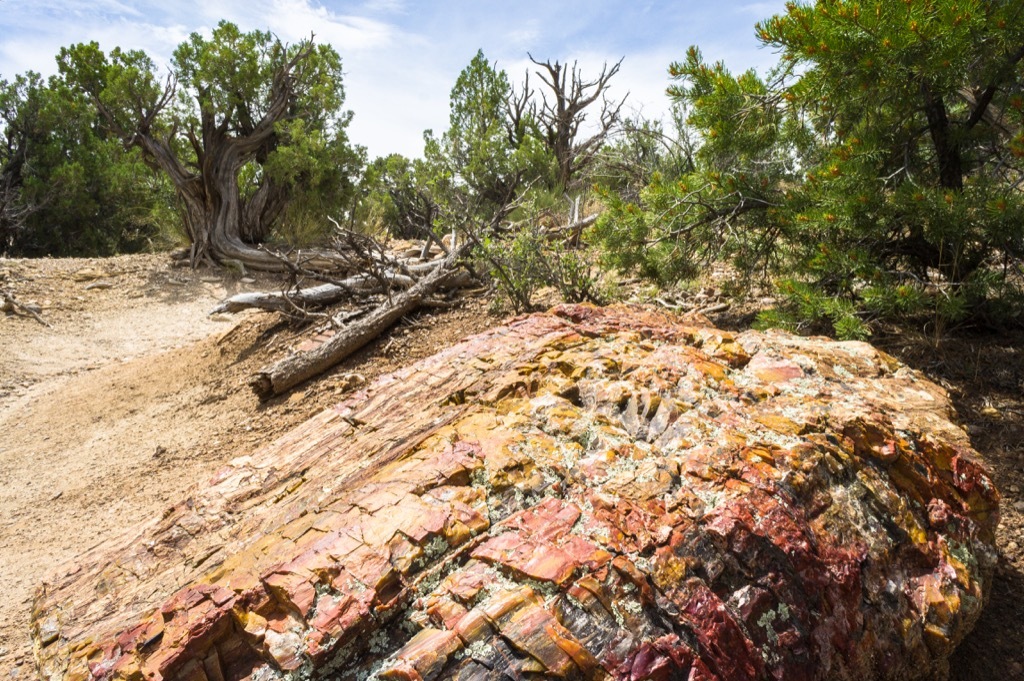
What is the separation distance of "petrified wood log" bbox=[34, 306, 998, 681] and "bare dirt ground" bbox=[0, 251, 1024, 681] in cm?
49

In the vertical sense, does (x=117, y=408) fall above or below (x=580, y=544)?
below

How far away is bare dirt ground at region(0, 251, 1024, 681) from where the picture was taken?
2.68 m

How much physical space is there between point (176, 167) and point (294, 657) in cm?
1219

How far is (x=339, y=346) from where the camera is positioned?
507 cm

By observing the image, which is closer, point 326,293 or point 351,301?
point 351,301

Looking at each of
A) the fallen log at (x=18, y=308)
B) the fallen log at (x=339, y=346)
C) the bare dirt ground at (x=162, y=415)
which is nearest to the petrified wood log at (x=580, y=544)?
the bare dirt ground at (x=162, y=415)

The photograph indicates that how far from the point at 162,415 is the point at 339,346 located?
1.55m

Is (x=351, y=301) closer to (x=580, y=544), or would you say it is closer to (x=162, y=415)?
(x=162, y=415)

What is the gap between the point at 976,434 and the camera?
331 centimetres

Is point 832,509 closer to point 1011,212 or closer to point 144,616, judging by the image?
point 144,616

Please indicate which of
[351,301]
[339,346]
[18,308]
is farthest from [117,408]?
[18,308]

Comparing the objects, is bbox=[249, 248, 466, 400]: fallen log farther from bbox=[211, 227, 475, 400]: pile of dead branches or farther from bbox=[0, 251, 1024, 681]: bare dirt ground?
bbox=[0, 251, 1024, 681]: bare dirt ground

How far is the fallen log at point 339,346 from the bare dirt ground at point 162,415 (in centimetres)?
10

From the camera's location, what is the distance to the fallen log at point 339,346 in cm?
475
